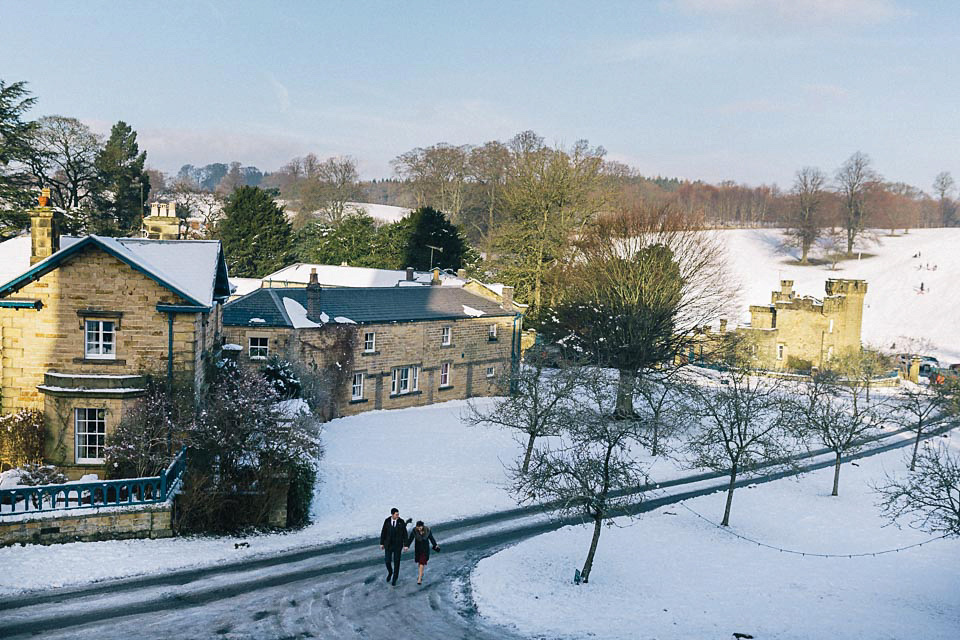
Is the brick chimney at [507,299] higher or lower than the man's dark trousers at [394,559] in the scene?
higher

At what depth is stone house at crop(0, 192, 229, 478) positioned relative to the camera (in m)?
22.8

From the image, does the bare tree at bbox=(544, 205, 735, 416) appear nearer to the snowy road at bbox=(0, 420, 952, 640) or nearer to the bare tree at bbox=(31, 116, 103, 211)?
the snowy road at bbox=(0, 420, 952, 640)

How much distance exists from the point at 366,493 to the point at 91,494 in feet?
29.4

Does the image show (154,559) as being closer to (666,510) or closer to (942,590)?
(666,510)

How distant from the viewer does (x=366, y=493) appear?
25688 millimetres

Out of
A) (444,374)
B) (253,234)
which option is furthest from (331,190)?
(444,374)

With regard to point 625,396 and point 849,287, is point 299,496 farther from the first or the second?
point 849,287

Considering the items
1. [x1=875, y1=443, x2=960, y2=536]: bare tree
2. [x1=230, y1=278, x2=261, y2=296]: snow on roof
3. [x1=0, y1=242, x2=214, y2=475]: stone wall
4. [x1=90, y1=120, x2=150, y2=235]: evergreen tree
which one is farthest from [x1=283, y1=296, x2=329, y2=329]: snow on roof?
[x1=90, y1=120, x2=150, y2=235]: evergreen tree

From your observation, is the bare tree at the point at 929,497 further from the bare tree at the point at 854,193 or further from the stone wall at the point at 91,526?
the bare tree at the point at 854,193

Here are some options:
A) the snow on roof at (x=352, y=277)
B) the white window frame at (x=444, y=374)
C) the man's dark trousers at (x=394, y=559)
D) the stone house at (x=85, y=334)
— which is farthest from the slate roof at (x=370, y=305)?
the man's dark trousers at (x=394, y=559)

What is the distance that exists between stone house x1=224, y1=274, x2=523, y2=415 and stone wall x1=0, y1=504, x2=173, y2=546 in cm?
1365

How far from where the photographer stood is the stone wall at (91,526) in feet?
60.2

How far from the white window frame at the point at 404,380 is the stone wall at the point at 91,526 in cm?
1970

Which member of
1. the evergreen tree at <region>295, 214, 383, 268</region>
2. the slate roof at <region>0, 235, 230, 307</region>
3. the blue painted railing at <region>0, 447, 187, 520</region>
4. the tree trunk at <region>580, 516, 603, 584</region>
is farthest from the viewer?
the evergreen tree at <region>295, 214, 383, 268</region>
